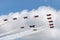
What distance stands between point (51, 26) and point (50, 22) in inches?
27.9

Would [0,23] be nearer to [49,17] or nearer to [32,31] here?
[32,31]

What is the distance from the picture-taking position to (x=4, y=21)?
27188mm

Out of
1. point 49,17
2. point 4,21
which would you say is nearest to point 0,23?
point 4,21

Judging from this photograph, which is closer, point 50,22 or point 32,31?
point 50,22

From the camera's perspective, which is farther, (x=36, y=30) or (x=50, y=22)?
(x=36, y=30)

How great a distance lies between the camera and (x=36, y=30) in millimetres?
27500

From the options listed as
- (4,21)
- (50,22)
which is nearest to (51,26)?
(50,22)

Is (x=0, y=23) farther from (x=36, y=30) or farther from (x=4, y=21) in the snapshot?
(x=36, y=30)

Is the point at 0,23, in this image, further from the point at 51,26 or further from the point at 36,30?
the point at 51,26

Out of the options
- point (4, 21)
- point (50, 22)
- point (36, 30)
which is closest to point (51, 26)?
point (50, 22)

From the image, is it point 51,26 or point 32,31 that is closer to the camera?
point 51,26

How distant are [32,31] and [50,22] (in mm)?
3755

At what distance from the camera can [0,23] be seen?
26.4 meters

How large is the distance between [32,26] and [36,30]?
854 millimetres
